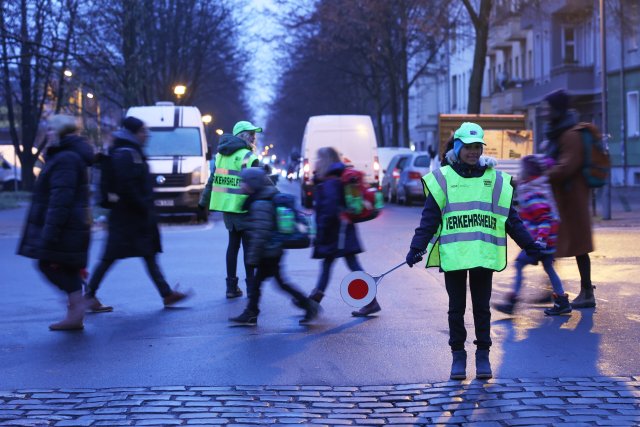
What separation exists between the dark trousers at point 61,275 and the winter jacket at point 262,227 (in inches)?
Answer: 56.4

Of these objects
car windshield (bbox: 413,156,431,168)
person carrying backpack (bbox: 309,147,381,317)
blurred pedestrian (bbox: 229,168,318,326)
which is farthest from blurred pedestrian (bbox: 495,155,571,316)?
car windshield (bbox: 413,156,431,168)

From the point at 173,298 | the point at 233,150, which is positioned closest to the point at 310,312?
the point at 173,298

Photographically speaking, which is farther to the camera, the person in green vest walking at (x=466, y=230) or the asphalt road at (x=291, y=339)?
the asphalt road at (x=291, y=339)

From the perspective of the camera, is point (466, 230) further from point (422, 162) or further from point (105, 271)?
point (422, 162)

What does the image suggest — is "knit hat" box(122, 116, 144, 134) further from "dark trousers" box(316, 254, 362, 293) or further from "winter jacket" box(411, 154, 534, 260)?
"winter jacket" box(411, 154, 534, 260)

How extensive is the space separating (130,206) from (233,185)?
4.89ft

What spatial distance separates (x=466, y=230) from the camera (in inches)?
288

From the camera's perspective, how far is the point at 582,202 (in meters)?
10.0

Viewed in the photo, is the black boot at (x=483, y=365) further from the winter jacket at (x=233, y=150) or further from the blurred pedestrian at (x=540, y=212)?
the winter jacket at (x=233, y=150)

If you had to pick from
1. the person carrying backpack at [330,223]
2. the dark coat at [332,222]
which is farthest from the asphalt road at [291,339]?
the dark coat at [332,222]

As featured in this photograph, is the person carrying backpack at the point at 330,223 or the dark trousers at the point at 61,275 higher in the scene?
the person carrying backpack at the point at 330,223

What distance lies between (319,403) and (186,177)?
1977 cm

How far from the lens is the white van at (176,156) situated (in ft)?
85.7

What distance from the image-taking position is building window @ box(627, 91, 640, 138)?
1640 inches
